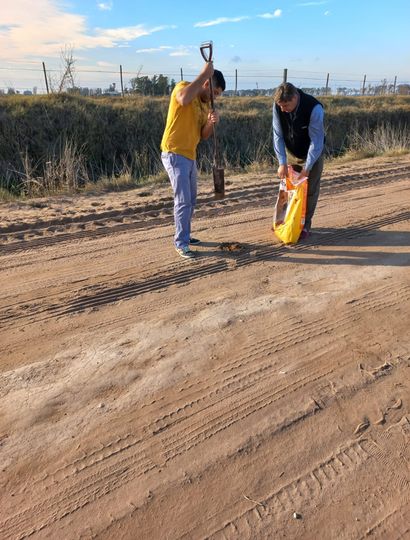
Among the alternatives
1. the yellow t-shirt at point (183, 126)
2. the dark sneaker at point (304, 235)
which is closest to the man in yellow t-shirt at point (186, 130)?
the yellow t-shirt at point (183, 126)

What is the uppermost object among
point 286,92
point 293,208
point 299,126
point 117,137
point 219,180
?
point 286,92

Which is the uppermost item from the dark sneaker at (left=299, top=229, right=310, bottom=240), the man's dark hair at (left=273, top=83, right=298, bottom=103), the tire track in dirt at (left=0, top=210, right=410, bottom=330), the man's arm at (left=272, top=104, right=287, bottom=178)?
the man's dark hair at (left=273, top=83, right=298, bottom=103)

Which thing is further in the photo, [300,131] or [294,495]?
[300,131]

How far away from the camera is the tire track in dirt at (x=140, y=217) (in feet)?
18.7

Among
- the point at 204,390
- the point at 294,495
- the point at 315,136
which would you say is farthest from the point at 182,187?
the point at 294,495

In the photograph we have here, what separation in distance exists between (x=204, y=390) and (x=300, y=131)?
11.2ft

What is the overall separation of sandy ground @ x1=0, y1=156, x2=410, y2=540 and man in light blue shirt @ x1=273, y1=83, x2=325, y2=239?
36.2 inches

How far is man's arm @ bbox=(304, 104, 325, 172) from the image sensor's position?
501cm

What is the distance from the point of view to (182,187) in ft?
16.0

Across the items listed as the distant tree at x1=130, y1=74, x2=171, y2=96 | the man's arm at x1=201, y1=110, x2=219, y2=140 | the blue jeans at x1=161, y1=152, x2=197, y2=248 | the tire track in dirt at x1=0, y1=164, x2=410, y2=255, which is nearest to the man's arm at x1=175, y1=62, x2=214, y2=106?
the man's arm at x1=201, y1=110, x2=219, y2=140

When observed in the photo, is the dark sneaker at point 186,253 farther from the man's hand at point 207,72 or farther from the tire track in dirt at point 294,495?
the tire track in dirt at point 294,495

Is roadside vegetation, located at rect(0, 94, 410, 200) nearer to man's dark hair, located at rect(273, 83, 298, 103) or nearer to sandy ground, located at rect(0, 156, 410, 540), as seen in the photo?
man's dark hair, located at rect(273, 83, 298, 103)

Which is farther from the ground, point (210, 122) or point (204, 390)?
point (210, 122)

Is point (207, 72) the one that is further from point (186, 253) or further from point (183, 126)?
point (186, 253)
